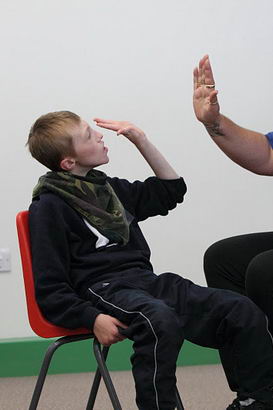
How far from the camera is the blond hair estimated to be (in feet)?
6.64

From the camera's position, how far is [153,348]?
5.58ft

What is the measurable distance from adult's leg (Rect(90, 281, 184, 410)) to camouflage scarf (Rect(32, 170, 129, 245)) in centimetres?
27

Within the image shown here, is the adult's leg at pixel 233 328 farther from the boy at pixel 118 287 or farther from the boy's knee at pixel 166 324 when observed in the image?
the boy's knee at pixel 166 324

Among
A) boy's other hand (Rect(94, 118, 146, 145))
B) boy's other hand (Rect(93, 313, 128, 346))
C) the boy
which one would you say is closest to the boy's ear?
the boy

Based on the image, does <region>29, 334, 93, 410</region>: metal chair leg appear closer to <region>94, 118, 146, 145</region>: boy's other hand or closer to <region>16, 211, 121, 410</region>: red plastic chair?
<region>16, 211, 121, 410</region>: red plastic chair

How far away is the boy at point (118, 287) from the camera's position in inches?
67.8

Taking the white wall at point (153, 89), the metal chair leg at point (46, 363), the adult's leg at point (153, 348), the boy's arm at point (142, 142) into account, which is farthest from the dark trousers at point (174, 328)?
the white wall at point (153, 89)

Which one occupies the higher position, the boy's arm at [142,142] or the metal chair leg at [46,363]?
the boy's arm at [142,142]

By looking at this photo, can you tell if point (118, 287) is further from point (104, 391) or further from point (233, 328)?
point (104, 391)

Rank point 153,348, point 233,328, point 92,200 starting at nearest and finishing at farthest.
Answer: point 153,348 → point 233,328 → point 92,200

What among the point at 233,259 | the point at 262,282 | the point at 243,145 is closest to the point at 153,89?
the point at 243,145

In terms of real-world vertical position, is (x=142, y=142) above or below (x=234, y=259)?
above

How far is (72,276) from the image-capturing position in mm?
1930

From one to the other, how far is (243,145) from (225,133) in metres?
0.06
